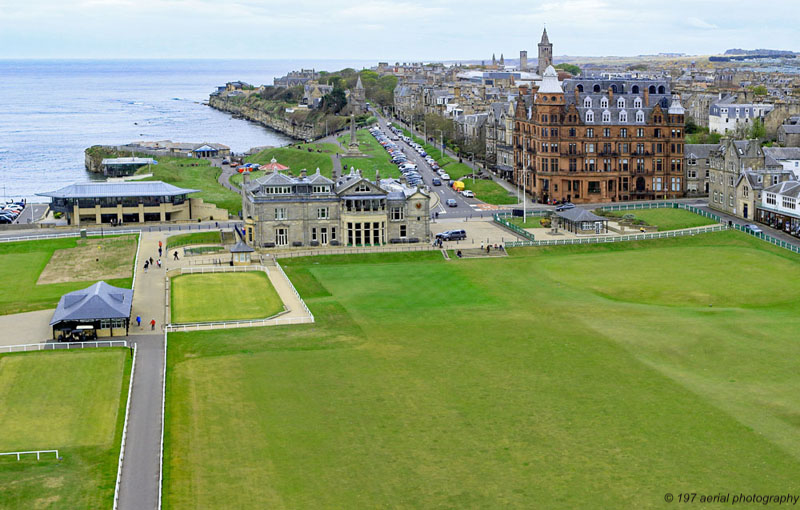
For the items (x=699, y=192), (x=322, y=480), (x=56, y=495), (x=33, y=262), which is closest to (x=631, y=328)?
(x=322, y=480)

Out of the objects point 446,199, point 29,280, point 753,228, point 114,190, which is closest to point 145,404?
point 29,280

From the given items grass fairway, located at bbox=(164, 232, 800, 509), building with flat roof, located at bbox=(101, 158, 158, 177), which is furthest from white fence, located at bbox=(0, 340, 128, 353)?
building with flat roof, located at bbox=(101, 158, 158, 177)

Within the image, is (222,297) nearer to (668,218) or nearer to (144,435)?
(144,435)

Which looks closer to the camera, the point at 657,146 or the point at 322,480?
the point at 322,480

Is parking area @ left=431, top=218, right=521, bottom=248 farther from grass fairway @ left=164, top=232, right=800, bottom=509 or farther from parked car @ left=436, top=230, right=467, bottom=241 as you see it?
grass fairway @ left=164, top=232, right=800, bottom=509

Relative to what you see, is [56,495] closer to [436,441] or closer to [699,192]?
[436,441]
